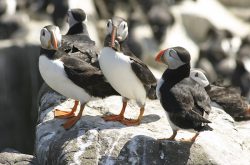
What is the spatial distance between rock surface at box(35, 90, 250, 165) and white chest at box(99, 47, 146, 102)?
430 millimetres

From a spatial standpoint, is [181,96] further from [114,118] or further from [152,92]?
[152,92]

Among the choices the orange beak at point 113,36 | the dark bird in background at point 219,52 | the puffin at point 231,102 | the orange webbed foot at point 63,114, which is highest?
the orange beak at point 113,36

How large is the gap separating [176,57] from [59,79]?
1282mm

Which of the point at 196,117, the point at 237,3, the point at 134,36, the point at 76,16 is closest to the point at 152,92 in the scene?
the point at 76,16

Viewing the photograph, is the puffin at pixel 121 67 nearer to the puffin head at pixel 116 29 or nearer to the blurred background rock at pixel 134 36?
the puffin head at pixel 116 29

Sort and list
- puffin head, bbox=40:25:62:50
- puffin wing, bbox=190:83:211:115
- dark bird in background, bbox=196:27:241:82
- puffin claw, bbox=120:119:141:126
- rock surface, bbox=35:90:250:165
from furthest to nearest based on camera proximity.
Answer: dark bird in background, bbox=196:27:241:82
puffin claw, bbox=120:119:141:126
puffin head, bbox=40:25:62:50
rock surface, bbox=35:90:250:165
puffin wing, bbox=190:83:211:115

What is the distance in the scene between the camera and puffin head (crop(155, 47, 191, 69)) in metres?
6.81

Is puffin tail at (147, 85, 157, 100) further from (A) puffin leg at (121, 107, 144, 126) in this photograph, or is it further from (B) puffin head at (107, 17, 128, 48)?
(B) puffin head at (107, 17, 128, 48)

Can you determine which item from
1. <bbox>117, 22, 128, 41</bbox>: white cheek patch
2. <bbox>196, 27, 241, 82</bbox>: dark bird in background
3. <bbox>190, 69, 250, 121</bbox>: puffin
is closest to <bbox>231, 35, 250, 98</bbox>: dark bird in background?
<bbox>196, 27, 241, 82</bbox>: dark bird in background

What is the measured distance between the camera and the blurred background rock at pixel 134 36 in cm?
1271

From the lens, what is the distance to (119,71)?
7133 millimetres

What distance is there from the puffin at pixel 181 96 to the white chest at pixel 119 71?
15.1 inches

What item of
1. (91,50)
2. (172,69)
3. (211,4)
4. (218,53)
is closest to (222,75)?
(218,53)

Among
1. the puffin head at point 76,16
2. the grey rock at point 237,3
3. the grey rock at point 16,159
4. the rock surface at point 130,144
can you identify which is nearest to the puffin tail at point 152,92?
the rock surface at point 130,144
